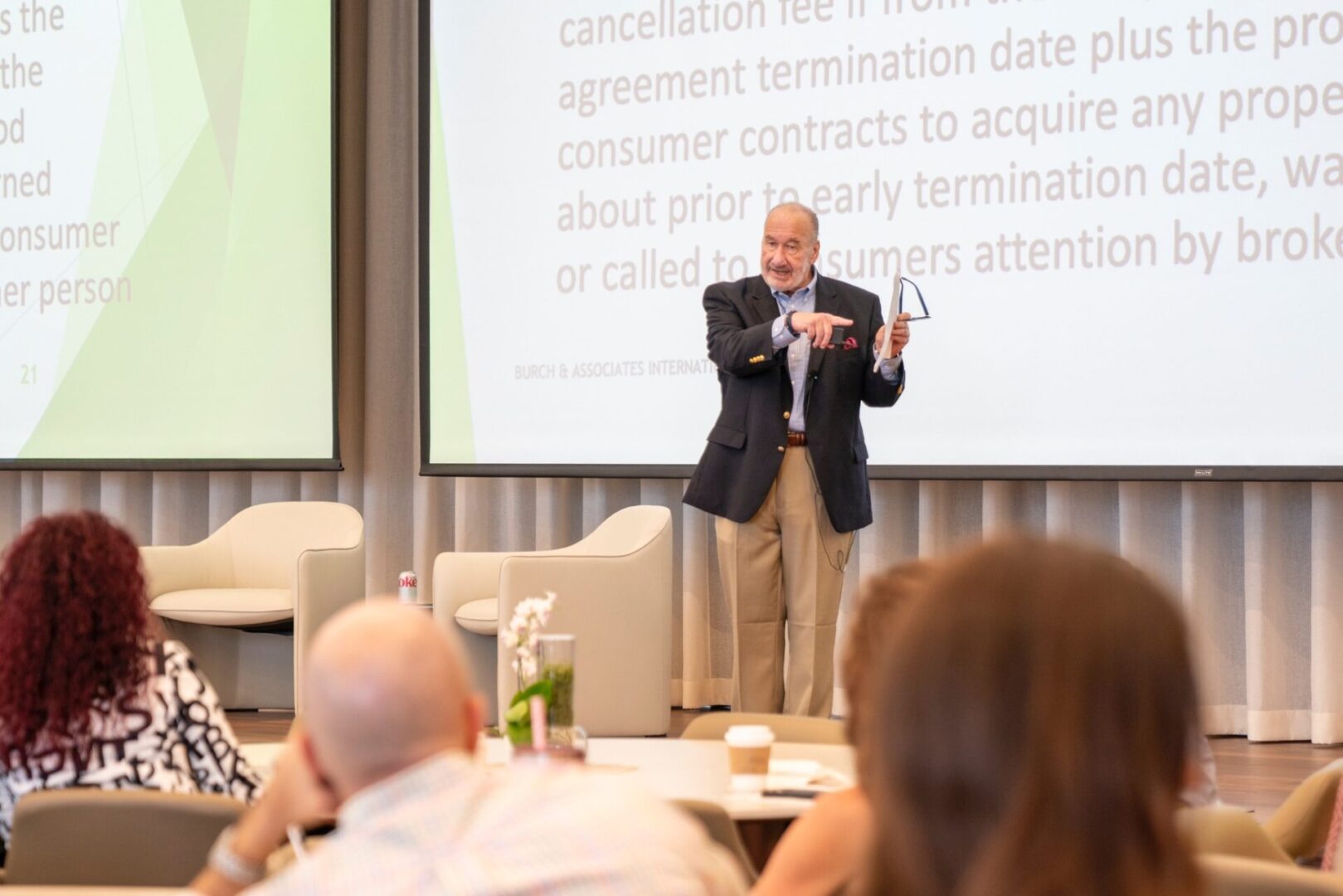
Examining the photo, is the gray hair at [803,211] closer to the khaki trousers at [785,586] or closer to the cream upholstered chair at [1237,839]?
the khaki trousers at [785,586]

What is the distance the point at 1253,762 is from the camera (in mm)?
5043

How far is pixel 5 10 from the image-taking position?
7176 millimetres

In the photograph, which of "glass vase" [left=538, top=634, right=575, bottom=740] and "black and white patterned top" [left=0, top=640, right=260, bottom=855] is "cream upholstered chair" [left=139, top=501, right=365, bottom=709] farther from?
"black and white patterned top" [left=0, top=640, right=260, bottom=855]

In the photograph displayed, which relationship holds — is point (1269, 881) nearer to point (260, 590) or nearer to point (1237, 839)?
point (1237, 839)

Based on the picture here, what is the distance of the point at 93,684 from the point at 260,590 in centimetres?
410

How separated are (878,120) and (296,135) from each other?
264cm

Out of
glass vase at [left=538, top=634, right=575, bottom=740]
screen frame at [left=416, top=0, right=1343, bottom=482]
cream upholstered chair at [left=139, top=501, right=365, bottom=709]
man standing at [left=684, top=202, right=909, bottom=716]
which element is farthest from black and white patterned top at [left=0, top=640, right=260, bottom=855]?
screen frame at [left=416, top=0, right=1343, bottom=482]

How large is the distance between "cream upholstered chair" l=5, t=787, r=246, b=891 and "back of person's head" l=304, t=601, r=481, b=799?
855 millimetres

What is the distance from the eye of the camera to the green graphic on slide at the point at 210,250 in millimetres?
6781

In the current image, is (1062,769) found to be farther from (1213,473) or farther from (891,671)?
(1213,473)

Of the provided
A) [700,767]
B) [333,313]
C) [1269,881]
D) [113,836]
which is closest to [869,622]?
[1269,881]

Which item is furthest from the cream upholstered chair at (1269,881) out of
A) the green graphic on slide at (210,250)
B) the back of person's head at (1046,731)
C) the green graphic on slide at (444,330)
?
the green graphic on slide at (210,250)

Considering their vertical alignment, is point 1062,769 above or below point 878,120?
below

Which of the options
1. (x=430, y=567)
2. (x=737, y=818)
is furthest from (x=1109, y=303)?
(x=737, y=818)
